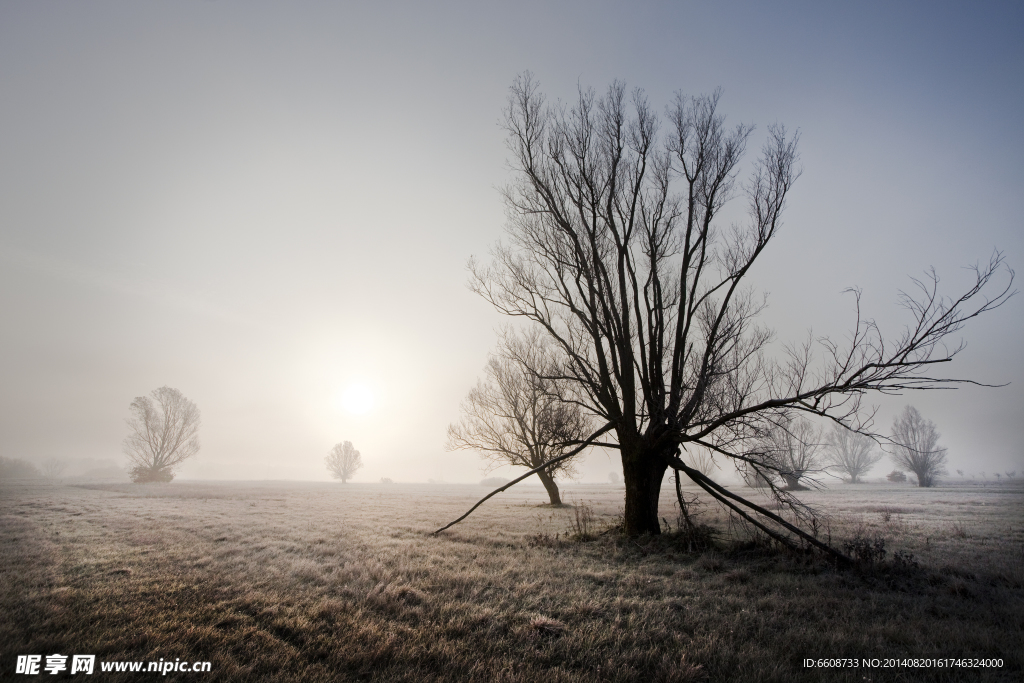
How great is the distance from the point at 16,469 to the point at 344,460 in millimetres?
38786

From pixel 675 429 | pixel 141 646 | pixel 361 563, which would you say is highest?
pixel 675 429

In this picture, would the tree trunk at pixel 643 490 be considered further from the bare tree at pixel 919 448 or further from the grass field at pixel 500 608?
the bare tree at pixel 919 448

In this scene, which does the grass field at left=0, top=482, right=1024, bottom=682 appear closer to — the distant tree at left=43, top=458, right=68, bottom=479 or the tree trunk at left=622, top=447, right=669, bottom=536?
the tree trunk at left=622, top=447, right=669, bottom=536

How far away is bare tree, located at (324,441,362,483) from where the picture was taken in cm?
7188

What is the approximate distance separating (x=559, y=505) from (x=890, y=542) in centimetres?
1420

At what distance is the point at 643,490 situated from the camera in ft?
30.9

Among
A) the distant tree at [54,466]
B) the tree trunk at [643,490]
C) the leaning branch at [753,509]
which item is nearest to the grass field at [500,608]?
the leaning branch at [753,509]

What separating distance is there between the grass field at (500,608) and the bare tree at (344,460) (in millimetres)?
68040

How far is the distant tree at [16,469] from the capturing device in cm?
3971

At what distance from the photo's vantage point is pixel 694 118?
33.5ft

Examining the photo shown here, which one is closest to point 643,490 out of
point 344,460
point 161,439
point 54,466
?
point 161,439

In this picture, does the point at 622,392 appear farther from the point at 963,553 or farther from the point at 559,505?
the point at 559,505

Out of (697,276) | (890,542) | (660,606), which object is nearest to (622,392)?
(697,276)

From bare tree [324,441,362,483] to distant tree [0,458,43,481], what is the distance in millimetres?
35976
